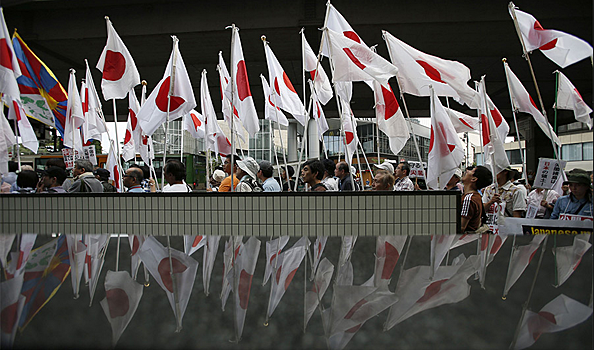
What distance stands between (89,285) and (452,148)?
455 cm

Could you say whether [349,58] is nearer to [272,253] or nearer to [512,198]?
[272,253]

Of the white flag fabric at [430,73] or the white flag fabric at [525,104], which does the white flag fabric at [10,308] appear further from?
the white flag fabric at [525,104]

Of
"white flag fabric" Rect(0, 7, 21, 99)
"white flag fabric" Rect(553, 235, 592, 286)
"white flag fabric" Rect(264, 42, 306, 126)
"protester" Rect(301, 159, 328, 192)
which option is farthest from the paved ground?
"white flag fabric" Rect(264, 42, 306, 126)

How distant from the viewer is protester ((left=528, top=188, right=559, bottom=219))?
6441mm

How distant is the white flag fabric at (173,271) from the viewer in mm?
1666

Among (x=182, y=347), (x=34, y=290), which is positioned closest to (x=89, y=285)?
(x=34, y=290)

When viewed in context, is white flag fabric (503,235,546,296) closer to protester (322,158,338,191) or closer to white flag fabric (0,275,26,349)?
white flag fabric (0,275,26,349)

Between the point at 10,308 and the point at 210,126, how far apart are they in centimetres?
657

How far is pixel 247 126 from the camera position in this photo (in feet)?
19.7

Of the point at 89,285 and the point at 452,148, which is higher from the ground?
the point at 452,148

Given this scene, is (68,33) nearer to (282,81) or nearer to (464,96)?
(282,81)

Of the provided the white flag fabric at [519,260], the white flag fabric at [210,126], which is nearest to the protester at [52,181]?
the white flag fabric at [210,126]

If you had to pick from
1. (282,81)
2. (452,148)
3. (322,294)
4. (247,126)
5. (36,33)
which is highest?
(36,33)

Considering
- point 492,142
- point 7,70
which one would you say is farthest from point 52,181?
point 492,142
